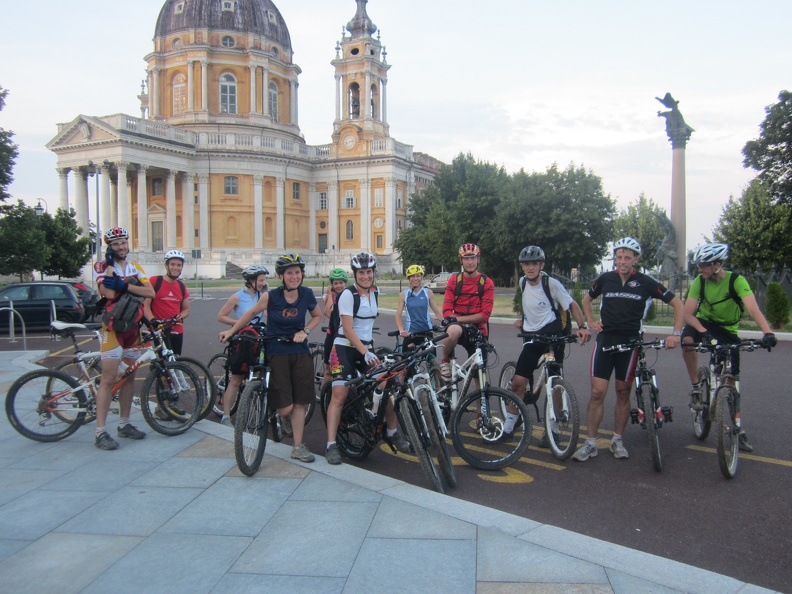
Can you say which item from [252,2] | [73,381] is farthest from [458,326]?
[252,2]

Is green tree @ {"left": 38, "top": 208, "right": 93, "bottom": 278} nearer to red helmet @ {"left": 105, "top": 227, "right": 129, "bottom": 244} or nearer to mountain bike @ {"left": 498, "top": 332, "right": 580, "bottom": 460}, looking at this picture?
red helmet @ {"left": 105, "top": 227, "right": 129, "bottom": 244}

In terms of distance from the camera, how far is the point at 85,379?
23.2ft

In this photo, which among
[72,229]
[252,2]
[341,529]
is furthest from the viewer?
[252,2]

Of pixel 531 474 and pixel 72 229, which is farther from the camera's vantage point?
pixel 72 229

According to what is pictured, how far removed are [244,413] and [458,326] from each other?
262 cm

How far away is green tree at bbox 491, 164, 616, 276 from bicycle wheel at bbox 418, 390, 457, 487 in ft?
101

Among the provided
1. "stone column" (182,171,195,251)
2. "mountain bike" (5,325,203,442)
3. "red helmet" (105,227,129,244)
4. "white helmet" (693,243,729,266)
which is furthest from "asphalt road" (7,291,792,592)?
"stone column" (182,171,195,251)

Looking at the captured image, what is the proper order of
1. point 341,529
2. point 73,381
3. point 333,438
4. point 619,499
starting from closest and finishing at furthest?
point 341,529 → point 619,499 → point 333,438 → point 73,381

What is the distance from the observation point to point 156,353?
24.0ft

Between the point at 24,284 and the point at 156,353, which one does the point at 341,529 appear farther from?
the point at 24,284

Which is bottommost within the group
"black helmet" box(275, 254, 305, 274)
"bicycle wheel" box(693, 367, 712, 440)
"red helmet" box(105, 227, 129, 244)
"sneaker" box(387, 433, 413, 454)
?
"sneaker" box(387, 433, 413, 454)

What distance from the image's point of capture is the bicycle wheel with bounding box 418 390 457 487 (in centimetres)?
536

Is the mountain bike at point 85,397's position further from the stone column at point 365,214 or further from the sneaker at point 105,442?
the stone column at point 365,214

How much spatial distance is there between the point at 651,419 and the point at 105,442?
5207 mm
